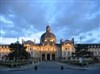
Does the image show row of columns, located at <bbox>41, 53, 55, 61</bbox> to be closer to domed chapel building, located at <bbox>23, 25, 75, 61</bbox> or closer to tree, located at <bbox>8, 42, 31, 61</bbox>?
domed chapel building, located at <bbox>23, 25, 75, 61</bbox>

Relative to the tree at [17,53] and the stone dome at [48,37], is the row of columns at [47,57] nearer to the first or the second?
the stone dome at [48,37]

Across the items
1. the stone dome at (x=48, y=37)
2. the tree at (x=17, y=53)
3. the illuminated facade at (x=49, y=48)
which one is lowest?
the tree at (x=17, y=53)

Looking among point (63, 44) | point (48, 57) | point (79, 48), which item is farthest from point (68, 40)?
point (79, 48)

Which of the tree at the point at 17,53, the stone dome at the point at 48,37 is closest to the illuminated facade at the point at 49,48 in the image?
the stone dome at the point at 48,37

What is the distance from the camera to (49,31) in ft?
542

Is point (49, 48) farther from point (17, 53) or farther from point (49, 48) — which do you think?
point (17, 53)

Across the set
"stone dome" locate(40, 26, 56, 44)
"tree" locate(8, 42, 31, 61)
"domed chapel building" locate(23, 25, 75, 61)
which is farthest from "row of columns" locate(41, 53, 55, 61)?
"tree" locate(8, 42, 31, 61)

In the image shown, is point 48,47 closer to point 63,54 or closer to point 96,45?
point 63,54

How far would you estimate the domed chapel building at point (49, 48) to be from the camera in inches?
6375

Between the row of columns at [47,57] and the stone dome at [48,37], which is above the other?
the stone dome at [48,37]

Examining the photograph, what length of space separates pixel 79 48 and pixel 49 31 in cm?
8005

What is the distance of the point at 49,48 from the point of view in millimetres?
165375

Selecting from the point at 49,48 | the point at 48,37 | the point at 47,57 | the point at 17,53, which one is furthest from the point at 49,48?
the point at 17,53

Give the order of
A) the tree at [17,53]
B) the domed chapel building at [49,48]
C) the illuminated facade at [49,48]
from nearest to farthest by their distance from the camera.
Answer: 1. the tree at [17,53]
2. the illuminated facade at [49,48]
3. the domed chapel building at [49,48]
